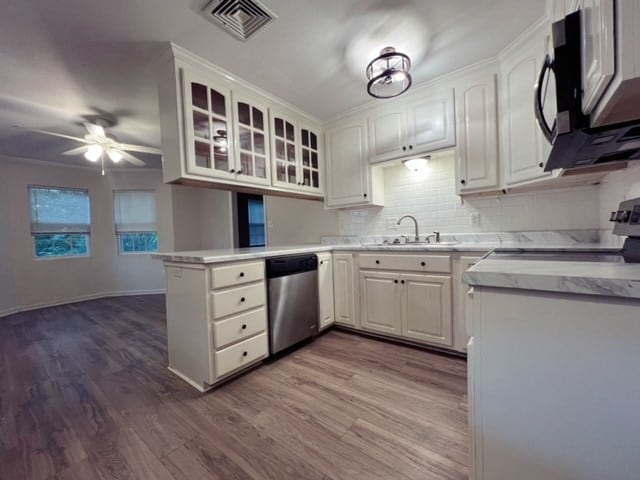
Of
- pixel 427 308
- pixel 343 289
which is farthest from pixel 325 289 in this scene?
pixel 427 308

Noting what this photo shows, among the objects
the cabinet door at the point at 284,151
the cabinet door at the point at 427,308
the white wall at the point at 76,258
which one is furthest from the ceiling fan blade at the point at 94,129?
the cabinet door at the point at 427,308

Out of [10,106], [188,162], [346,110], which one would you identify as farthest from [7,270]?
[346,110]

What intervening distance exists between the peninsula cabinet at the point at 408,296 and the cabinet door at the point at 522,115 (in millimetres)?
808

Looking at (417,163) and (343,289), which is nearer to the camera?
(417,163)

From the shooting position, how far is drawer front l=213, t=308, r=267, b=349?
1.74 meters

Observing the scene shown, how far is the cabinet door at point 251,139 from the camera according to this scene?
2182mm

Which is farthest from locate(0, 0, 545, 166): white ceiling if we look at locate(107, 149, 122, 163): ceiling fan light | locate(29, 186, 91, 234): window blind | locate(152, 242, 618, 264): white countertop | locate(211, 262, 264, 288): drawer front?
locate(29, 186, 91, 234): window blind

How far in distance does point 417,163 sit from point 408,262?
1028mm

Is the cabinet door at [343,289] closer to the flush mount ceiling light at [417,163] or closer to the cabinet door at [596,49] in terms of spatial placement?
the flush mount ceiling light at [417,163]

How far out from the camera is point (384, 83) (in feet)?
6.15

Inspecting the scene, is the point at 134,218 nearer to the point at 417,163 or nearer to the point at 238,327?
the point at 238,327

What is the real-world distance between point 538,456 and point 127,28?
9.03ft

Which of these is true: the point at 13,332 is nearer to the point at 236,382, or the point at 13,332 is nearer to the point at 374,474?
the point at 236,382

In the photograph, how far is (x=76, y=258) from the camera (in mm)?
4516
